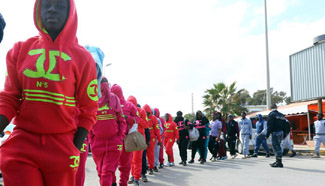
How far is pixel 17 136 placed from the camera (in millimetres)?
2160

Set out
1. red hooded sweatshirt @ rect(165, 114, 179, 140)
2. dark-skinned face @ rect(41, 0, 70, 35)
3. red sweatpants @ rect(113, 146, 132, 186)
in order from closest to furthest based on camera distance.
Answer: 1. dark-skinned face @ rect(41, 0, 70, 35)
2. red sweatpants @ rect(113, 146, 132, 186)
3. red hooded sweatshirt @ rect(165, 114, 179, 140)

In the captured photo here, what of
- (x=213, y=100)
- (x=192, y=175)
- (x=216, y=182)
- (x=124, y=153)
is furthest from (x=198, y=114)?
(x=213, y=100)

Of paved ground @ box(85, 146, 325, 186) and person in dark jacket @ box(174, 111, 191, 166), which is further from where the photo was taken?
person in dark jacket @ box(174, 111, 191, 166)

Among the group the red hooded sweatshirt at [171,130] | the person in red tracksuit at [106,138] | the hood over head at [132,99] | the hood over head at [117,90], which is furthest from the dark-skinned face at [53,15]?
the red hooded sweatshirt at [171,130]

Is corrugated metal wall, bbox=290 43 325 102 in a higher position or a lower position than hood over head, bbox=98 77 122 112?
higher

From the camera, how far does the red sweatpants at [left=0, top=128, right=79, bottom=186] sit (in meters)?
2.06

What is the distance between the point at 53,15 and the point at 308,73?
21464 mm

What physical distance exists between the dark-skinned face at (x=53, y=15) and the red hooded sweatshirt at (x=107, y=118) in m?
2.63

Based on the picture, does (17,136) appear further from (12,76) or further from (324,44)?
(324,44)

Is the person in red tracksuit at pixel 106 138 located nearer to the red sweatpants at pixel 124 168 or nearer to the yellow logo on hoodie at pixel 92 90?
the red sweatpants at pixel 124 168

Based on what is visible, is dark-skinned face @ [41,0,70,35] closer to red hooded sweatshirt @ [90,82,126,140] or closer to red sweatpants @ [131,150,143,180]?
red hooded sweatshirt @ [90,82,126,140]

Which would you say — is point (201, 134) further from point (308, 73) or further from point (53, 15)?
point (308, 73)

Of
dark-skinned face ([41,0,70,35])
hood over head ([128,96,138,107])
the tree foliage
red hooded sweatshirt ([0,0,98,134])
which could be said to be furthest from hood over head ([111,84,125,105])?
the tree foliage

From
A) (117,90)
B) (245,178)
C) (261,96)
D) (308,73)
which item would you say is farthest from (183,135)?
(261,96)
